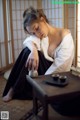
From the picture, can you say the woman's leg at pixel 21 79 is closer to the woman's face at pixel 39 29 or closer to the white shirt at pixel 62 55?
the white shirt at pixel 62 55

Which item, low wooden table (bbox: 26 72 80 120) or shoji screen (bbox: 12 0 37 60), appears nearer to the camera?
low wooden table (bbox: 26 72 80 120)

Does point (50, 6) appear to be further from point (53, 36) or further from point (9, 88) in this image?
point (9, 88)

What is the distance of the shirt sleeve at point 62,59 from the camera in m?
2.13

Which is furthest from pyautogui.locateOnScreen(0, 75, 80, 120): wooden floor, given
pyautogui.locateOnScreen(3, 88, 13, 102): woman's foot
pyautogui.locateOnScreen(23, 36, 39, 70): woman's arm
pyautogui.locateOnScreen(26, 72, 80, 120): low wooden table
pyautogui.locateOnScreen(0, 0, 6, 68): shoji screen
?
pyautogui.locateOnScreen(0, 0, 6, 68): shoji screen

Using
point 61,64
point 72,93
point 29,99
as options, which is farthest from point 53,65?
point 72,93

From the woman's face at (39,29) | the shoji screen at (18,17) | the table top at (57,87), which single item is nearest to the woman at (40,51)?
the woman's face at (39,29)

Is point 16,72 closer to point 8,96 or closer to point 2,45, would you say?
point 8,96

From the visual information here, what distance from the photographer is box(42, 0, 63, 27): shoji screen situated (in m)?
3.54

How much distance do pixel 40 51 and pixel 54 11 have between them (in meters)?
1.73

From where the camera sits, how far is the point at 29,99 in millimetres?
2320

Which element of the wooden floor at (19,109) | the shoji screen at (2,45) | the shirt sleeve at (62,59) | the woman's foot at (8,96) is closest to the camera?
the wooden floor at (19,109)

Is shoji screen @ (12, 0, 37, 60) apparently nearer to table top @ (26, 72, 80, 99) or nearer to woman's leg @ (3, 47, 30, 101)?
woman's leg @ (3, 47, 30, 101)

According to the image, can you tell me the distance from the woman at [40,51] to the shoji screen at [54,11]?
129cm

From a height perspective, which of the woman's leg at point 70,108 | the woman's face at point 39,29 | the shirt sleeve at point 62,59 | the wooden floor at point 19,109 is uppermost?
the woman's face at point 39,29
